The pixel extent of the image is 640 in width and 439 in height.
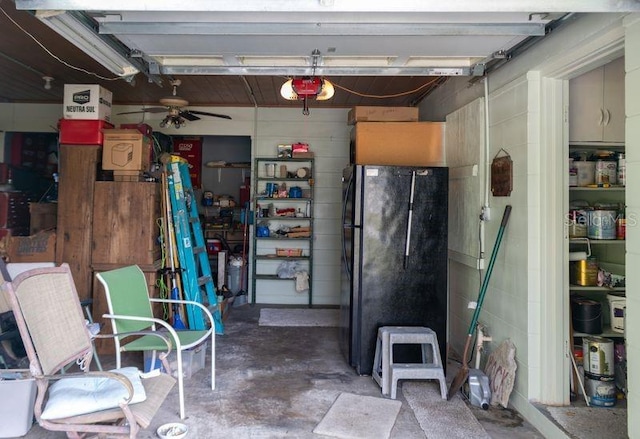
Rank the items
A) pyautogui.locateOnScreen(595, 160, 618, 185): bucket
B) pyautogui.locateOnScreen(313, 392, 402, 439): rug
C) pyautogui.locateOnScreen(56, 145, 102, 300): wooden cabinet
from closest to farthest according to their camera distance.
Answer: pyautogui.locateOnScreen(313, 392, 402, 439): rug → pyautogui.locateOnScreen(595, 160, 618, 185): bucket → pyautogui.locateOnScreen(56, 145, 102, 300): wooden cabinet

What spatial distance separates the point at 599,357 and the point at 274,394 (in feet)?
7.05

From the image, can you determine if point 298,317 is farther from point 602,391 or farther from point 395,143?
point 602,391

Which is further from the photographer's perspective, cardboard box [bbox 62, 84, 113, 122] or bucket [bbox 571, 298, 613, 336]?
cardboard box [bbox 62, 84, 113, 122]

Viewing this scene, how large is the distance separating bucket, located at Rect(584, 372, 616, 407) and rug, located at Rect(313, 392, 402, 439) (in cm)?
121

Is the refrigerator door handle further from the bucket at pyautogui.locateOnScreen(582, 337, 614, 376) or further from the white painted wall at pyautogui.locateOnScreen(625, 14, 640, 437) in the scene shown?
the white painted wall at pyautogui.locateOnScreen(625, 14, 640, 437)

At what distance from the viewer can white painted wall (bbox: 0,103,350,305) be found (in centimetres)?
569

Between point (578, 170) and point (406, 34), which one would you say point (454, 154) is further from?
point (406, 34)

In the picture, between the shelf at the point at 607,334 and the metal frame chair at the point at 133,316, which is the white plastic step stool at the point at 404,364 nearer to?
the shelf at the point at 607,334

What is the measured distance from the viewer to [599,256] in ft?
10.7

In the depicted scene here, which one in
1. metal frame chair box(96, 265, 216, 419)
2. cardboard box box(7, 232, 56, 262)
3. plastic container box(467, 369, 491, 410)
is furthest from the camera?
cardboard box box(7, 232, 56, 262)

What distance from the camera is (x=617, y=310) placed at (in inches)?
113

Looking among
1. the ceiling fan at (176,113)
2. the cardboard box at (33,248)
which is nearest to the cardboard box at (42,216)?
the cardboard box at (33,248)

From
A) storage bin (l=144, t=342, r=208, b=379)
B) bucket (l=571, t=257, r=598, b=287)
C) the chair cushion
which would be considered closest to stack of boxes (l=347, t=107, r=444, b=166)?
bucket (l=571, t=257, r=598, b=287)

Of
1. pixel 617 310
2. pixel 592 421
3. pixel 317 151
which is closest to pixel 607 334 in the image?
pixel 617 310
